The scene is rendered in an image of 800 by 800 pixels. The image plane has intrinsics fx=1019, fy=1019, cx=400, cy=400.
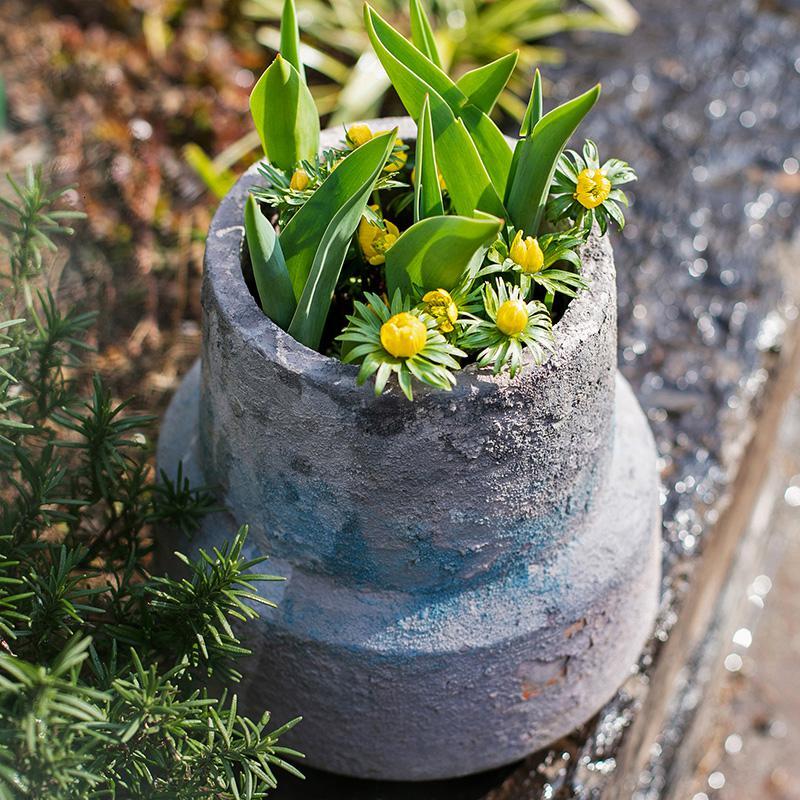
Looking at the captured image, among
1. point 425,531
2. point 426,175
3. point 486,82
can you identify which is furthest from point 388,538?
point 486,82

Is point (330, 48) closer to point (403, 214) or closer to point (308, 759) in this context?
point (403, 214)

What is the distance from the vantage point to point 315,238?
1126 mm

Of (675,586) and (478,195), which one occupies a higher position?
(478,195)

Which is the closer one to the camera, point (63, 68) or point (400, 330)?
point (400, 330)

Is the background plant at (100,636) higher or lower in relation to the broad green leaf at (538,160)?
lower

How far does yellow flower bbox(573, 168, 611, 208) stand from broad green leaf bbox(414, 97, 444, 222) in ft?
0.53

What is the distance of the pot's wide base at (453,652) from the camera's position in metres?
1.22

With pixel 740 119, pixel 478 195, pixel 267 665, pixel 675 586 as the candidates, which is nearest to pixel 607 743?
pixel 675 586

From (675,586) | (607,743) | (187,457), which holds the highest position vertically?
(187,457)

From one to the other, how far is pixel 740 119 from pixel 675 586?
1428 millimetres

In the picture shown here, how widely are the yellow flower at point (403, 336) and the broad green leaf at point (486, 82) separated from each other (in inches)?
12.8

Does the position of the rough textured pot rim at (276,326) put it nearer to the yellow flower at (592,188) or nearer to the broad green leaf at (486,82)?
the yellow flower at (592,188)

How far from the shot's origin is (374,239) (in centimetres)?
116

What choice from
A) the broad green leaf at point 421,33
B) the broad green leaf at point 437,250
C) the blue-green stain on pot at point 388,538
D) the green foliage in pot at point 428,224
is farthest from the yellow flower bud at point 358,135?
the blue-green stain on pot at point 388,538
